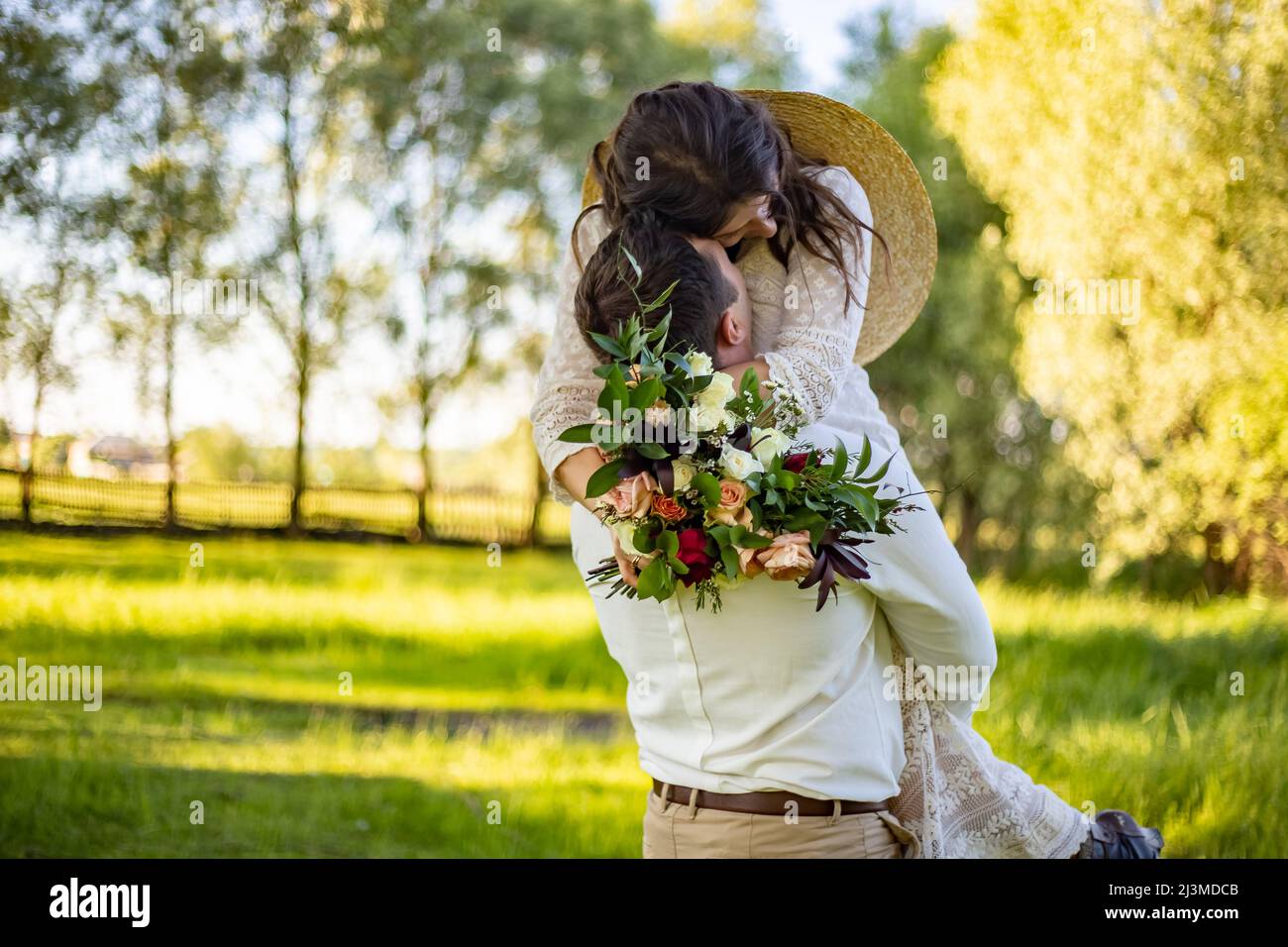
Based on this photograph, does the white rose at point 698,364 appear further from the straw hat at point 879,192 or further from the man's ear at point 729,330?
the straw hat at point 879,192

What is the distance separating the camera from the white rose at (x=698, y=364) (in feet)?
5.57

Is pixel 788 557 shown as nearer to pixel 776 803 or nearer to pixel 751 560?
pixel 751 560

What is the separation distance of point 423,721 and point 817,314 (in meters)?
5.33

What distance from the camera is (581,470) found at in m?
1.86

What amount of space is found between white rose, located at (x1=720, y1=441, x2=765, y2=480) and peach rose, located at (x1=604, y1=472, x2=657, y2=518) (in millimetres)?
111

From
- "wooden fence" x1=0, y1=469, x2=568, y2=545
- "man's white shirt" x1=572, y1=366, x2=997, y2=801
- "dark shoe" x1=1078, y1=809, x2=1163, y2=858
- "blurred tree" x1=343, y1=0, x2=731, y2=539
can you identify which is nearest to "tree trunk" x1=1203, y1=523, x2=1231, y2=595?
"dark shoe" x1=1078, y1=809, x2=1163, y2=858

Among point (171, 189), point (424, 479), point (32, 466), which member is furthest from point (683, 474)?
point (424, 479)

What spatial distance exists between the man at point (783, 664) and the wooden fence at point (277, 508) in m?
5.92

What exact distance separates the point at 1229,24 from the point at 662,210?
443 cm

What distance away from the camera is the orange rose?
1731mm

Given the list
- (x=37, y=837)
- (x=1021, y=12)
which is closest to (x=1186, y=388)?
(x=1021, y=12)

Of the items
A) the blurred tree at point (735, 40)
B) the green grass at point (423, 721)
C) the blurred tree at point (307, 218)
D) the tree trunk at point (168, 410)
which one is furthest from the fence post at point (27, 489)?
the blurred tree at point (735, 40)

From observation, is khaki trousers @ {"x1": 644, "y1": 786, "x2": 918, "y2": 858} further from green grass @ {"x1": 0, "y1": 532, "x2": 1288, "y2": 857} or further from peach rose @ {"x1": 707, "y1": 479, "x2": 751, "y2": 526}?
green grass @ {"x1": 0, "y1": 532, "x2": 1288, "y2": 857}

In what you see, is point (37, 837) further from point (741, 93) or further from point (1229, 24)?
point (1229, 24)
